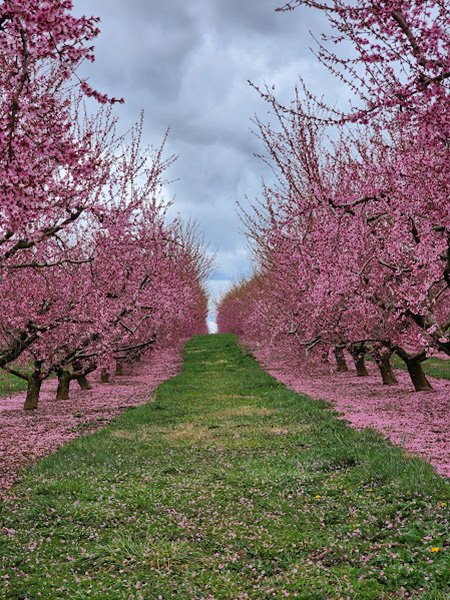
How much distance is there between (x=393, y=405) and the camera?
49.3 feet

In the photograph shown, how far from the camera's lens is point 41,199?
5641mm

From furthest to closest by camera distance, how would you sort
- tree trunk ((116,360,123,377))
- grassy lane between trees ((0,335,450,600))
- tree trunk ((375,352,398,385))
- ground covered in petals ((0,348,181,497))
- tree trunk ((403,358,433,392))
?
tree trunk ((116,360,123,377)) < tree trunk ((375,352,398,385)) < tree trunk ((403,358,433,392)) < ground covered in petals ((0,348,181,497)) < grassy lane between trees ((0,335,450,600))

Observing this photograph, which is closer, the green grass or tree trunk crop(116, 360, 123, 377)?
the green grass

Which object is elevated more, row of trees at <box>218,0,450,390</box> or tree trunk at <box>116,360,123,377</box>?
row of trees at <box>218,0,450,390</box>

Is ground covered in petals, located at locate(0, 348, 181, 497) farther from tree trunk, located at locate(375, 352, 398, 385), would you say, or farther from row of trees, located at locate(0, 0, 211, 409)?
tree trunk, located at locate(375, 352, 398, 385)

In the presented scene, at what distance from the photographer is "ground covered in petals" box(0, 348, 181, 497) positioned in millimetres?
10896

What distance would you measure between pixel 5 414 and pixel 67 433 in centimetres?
493

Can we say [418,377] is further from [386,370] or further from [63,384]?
[63,384]

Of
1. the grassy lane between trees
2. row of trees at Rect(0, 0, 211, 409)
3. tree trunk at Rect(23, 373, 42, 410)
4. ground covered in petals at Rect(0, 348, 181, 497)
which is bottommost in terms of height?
the grassy lane between trees

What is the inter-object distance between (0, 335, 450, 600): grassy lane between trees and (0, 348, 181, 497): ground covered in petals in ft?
2.69

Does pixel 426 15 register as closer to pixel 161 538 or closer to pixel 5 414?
pixel 161 538

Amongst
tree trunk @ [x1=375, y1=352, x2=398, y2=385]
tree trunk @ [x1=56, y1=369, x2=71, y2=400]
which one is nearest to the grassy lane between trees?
tree trunk @ [x1=56, y1=369, x2=71, y2=400]

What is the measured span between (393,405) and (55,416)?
10.6m

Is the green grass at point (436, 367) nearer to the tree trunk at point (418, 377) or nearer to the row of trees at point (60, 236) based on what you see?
the tree trunk at point (418, 377)
